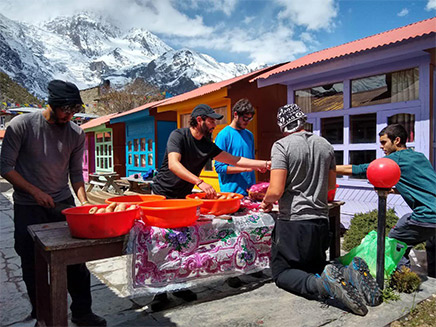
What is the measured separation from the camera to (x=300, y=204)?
2826mm

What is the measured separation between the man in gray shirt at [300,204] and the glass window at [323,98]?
10.6 ft

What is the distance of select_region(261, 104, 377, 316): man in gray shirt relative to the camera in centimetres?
277

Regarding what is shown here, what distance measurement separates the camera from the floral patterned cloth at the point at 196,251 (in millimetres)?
2498

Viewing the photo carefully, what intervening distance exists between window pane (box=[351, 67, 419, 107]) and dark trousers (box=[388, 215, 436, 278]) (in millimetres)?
2296

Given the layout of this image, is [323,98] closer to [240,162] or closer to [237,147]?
[237,147]

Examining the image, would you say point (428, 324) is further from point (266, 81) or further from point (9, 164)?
point (266, 81)

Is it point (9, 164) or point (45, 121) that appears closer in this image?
point (9, 164)

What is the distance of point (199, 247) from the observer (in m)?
2.75

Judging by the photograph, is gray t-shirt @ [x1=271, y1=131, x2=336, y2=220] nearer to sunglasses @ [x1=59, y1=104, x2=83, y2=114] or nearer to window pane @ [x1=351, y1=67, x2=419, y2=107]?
sunglasses @ [x1=59, y1=104, x2=83, y2=114]

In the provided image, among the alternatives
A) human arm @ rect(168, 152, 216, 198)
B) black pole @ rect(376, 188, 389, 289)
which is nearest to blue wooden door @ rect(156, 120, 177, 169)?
human arm @ rect(168, 152, 216, 198)

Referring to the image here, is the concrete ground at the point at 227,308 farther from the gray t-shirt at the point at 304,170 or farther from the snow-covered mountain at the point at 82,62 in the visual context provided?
the snow-covered mountain at the point at 82,62

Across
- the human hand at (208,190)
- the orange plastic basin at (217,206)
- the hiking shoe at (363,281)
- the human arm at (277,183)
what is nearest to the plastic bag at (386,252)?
the hiking shoe at (363,281)

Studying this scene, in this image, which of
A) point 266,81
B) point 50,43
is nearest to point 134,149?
point 266,81

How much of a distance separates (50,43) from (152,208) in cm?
20737
